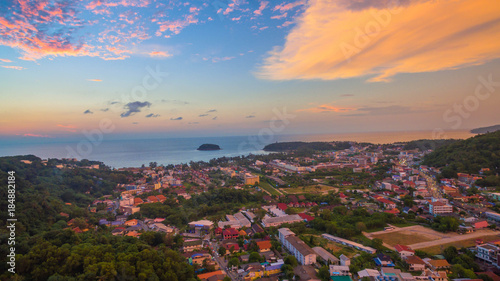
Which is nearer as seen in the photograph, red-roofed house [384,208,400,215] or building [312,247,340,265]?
building [312,247,340,265]

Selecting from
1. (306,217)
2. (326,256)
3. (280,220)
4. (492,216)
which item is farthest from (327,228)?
(492,216)

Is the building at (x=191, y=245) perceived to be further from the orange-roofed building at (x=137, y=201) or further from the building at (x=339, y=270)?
the orange-roofed building at (x=137, y=201)

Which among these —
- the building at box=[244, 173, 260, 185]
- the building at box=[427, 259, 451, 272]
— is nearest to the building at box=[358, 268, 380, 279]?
the building at box=[427, 259, 451, 272]

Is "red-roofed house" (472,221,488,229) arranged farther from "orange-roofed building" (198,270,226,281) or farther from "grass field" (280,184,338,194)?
"orange-roofed building" (198,270,226,281)

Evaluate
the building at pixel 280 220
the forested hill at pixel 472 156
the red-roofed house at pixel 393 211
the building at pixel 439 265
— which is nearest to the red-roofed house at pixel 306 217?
the building at pixel 280 220

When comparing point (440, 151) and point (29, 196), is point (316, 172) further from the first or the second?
point (29, 196)

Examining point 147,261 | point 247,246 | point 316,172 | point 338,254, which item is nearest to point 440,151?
point 316,172
